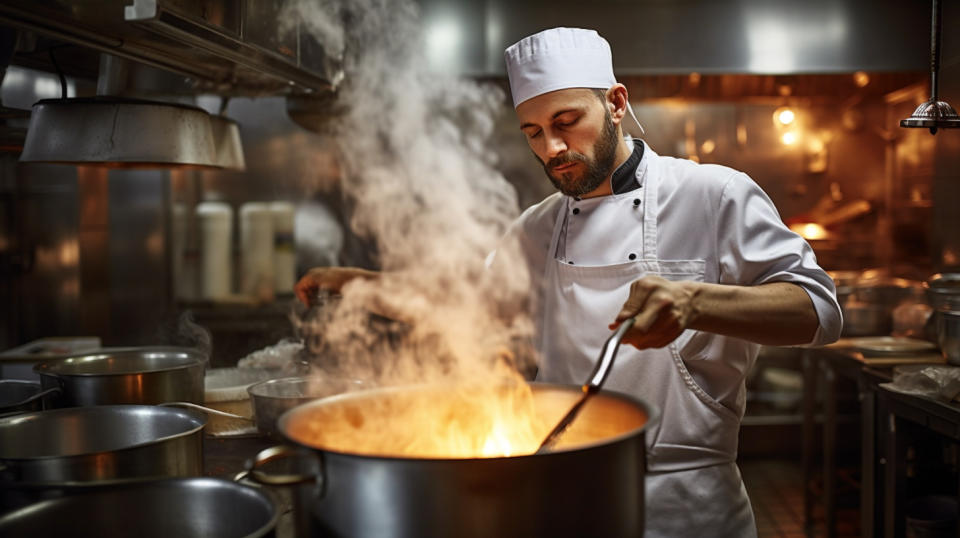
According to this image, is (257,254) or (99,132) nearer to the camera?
(99,132)

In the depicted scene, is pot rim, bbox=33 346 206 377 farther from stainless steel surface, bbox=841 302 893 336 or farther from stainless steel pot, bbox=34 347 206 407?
stainless steel surface, bbox=841 302 893 336

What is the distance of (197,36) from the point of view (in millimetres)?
1460

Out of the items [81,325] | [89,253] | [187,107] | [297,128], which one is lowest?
[81,325]

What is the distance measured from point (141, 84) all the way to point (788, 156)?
4.16 metres

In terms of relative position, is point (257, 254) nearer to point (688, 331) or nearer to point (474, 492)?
point (688, 331)

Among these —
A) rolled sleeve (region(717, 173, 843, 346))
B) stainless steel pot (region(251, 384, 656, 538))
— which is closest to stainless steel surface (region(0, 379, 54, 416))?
stainless steel pot (region(251, 384, 656, 538))

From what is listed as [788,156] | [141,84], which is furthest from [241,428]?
[788,156]

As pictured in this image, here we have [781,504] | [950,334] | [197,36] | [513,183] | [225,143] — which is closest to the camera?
[197,36]

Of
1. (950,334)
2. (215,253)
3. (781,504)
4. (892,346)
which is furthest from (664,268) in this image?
(215,253)

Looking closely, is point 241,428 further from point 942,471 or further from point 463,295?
point 942,471

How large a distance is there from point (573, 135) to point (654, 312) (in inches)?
26.4

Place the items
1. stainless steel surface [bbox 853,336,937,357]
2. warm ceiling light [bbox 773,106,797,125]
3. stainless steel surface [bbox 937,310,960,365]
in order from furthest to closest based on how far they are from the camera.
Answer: warm ceiling light [bbox 773,106,797,125] → stainless steel surface [bbox 853,336,937,357] → stainless steel surface [bbox 937,310,960,365]

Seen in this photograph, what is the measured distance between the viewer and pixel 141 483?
921mm

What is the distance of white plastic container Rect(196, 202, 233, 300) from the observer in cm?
430
